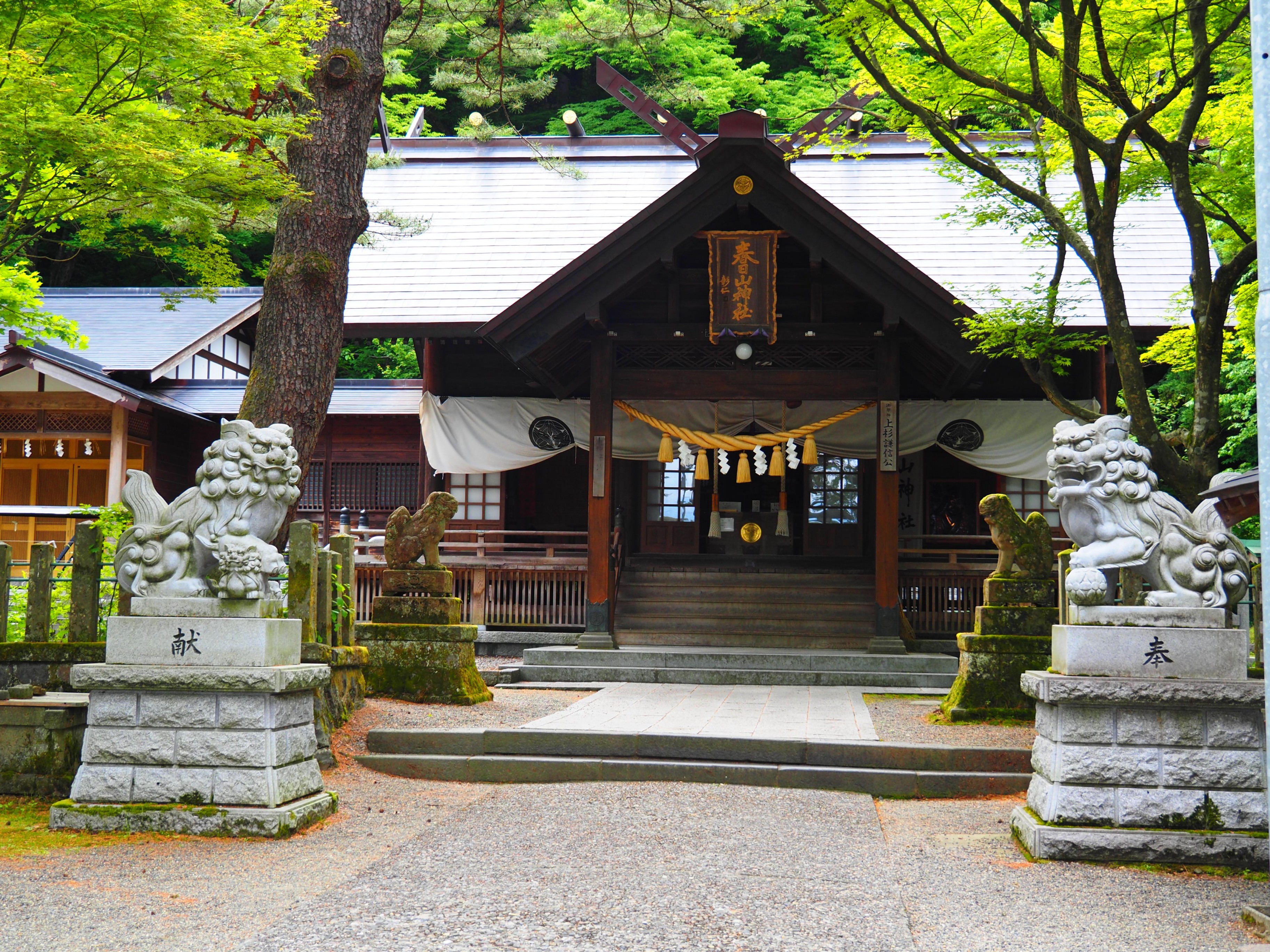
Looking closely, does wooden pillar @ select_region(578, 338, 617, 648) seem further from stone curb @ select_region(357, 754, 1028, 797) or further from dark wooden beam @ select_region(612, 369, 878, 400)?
stone curb @ select_region(357, 754, 1028, 797)

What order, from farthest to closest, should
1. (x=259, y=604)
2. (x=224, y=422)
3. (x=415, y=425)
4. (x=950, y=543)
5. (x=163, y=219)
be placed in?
(x=415, y=425)
(x=950, y=543)
(x=163, y=219)
(x=224, y=422)
(x=259, y=604)

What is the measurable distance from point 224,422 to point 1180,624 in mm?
5574

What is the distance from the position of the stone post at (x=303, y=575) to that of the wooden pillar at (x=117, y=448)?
41.5ft

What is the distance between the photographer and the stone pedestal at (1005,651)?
9.17m

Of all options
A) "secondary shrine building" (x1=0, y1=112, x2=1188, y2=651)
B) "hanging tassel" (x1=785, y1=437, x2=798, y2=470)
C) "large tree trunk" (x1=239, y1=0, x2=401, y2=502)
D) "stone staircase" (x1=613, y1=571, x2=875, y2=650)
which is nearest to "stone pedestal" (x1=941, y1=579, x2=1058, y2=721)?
"secondary shrine building" (x1=0, y1=112, x2=1188, y2=651)

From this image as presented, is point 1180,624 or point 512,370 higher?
point 512,370

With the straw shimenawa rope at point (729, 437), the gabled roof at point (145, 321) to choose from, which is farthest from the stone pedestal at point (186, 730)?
the gabled roof at point (145, 321)

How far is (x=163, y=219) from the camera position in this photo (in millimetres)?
7914

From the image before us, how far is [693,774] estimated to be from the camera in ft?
24.6

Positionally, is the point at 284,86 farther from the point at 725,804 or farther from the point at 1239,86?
the point at 1239,86

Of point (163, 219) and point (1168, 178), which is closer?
point (163, 219)

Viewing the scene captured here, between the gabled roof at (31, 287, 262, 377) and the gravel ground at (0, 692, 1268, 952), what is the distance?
1600 centimetres

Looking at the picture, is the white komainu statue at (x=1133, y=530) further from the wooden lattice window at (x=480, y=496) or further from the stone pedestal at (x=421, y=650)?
the wooden lattice window at (x=480, y=496)

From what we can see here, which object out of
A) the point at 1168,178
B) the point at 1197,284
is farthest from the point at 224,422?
the point at 1168,178
